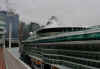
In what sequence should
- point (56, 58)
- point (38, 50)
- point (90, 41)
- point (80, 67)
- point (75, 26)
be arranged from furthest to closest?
point (75, 26) < point (38, 50) < point (56, 58) < point (80, 67) < point (90, 41)

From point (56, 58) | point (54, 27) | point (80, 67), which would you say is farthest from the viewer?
point (54, 27)

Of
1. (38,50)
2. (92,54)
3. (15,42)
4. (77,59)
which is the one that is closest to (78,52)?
(77,59)

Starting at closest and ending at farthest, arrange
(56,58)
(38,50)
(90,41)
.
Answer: (90,41) < (56,58) < (38,50)

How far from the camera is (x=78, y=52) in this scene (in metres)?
3.68

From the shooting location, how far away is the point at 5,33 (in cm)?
→ 4353

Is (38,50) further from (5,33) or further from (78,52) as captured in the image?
(5,33)

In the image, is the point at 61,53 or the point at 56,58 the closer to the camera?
the point at 61,53

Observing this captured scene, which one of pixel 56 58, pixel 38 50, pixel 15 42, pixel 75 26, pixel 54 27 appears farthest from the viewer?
pixel 15 42

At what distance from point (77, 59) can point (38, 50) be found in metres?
3.86

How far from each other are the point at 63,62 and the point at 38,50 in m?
3.04

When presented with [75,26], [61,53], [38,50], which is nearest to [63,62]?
[61,53]

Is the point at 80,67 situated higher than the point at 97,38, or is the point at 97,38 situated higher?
the point at 97,38

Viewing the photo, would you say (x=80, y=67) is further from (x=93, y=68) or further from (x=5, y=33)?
(x=5, y=33)

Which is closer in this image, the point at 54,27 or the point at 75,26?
the point at 75,26
